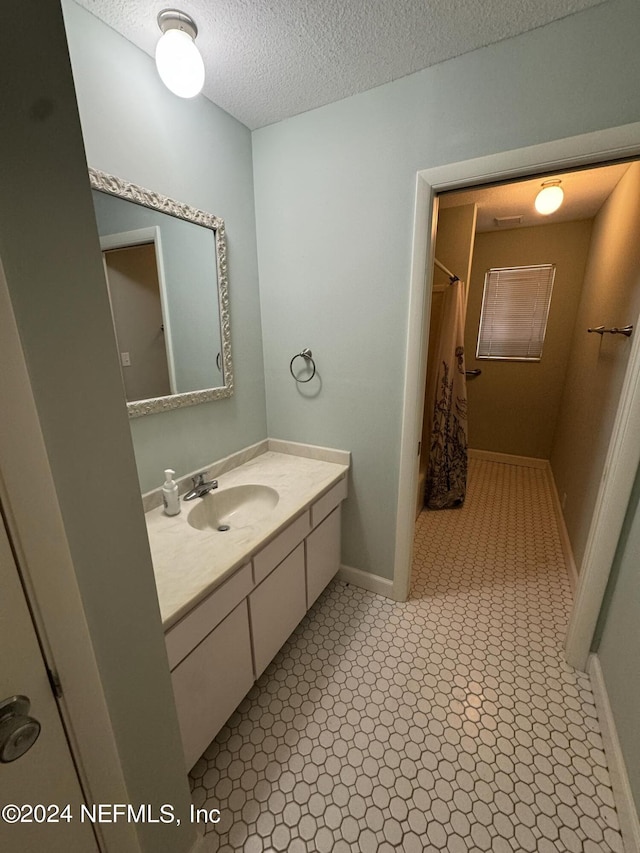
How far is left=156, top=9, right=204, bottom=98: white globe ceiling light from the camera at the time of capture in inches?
39.9

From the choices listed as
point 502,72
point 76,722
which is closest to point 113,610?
point 76,722

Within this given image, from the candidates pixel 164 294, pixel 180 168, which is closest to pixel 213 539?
pixel 164 294

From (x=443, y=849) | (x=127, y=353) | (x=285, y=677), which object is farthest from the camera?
(x=285, y=677)

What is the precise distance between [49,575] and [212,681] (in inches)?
32.3

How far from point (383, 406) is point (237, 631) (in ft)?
3.66

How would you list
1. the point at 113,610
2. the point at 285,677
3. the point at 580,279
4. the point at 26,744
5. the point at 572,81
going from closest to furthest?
1. the point at 26,744
2. the point at 113,610
3. the point at 572,81
4. the point at 285,677
5. the point at 580,279

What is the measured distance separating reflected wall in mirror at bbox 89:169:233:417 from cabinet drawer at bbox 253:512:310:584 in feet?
2.31

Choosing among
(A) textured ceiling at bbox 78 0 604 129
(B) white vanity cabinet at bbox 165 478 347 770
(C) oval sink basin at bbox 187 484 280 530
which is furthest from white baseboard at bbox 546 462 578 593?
(A) textured ceiling at bbox 78 0 604 129

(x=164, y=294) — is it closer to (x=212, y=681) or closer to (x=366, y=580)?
(x=212, y=681)

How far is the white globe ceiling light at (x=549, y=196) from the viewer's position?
81.7 inches

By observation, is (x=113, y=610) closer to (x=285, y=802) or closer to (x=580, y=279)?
(x=285, y=802)

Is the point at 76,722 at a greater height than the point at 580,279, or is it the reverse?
the point at 580,279

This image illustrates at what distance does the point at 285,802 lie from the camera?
107 cm

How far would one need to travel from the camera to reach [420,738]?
1233mm
